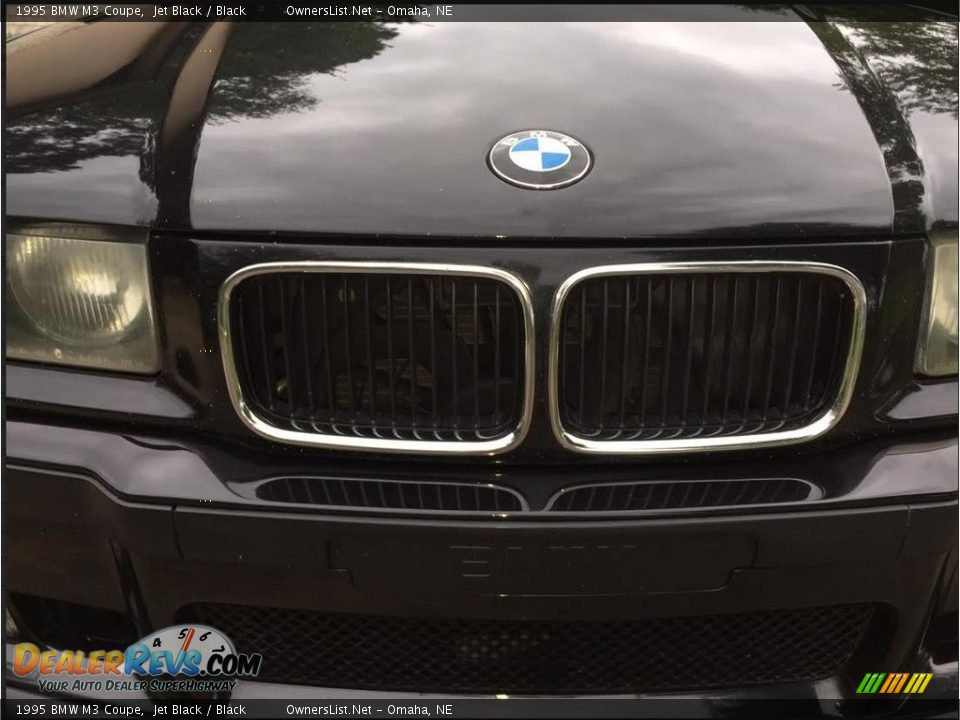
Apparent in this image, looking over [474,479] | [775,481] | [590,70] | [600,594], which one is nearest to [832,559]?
[775,481]

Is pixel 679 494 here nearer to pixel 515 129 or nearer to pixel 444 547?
pixel 444 547

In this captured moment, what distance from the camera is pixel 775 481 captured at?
177 cm

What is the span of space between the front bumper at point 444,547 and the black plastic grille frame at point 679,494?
0.09 ft

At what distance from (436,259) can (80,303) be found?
67 cm

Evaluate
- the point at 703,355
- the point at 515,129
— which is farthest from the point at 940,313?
the point at 515,129

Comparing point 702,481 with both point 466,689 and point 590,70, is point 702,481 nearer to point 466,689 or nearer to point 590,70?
point 466,689

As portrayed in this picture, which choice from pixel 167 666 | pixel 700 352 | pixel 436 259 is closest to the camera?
pixel 436 259

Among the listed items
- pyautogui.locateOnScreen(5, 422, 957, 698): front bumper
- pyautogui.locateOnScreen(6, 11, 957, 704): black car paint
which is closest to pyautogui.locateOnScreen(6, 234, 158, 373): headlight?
pyautogui.locateOnScreen(6, 11, 957, 704): black car paint

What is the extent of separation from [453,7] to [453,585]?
1.33m

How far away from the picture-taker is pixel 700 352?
1.78m

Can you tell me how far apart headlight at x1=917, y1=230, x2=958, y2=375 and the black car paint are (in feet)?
0.10

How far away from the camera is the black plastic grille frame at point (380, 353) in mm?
1729

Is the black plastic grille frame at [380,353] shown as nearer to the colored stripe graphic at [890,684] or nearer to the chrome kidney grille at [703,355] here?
the chrome kidney grille at [703,355]

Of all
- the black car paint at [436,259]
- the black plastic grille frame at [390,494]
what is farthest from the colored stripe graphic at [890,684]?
the black plastic grille frame at [390,494]
